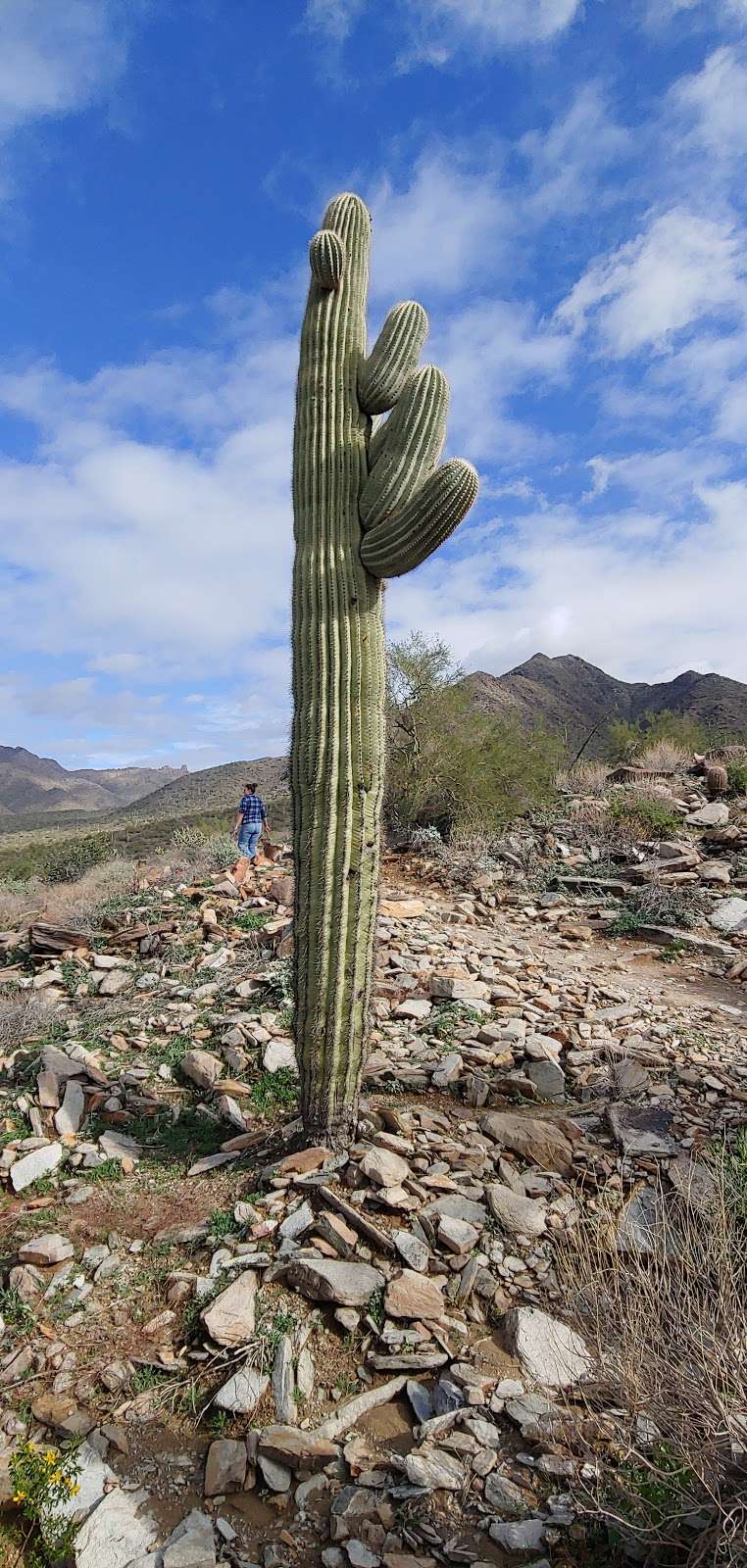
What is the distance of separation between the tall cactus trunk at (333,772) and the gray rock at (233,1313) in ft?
2.97

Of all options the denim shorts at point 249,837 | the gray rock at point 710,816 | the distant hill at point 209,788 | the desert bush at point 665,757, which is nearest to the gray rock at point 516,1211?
the denim shorts at point 249,837

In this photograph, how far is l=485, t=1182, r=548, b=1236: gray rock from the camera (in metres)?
3.07

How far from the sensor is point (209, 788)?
44.8 meters

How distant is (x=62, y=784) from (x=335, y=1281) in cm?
13261

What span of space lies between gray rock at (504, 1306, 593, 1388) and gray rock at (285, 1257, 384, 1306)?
0.50m

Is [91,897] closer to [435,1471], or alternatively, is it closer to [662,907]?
[662,907]

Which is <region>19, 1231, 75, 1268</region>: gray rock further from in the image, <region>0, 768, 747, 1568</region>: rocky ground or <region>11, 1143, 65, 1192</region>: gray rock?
<region>11, 1143, 65, 1192</region>: gray rock

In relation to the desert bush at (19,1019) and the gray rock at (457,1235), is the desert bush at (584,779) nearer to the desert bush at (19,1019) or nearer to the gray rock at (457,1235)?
the desert bush at (19,1019)

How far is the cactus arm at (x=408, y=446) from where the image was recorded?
381cm

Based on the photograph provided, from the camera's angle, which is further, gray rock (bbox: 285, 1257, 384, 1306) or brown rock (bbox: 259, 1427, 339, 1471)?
gray rock (bbox: 285, 1257, 384, 1306)

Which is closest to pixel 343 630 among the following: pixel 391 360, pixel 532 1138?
pixel 391 360

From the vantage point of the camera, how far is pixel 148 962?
6707 millimetres

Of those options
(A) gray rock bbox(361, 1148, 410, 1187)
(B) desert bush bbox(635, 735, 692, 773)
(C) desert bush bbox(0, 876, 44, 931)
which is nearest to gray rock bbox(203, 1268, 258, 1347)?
(A) gray rock bbox(361, 1148, 410, 1187)

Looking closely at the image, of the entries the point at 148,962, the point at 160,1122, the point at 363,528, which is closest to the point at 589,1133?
the point at 160,1122
